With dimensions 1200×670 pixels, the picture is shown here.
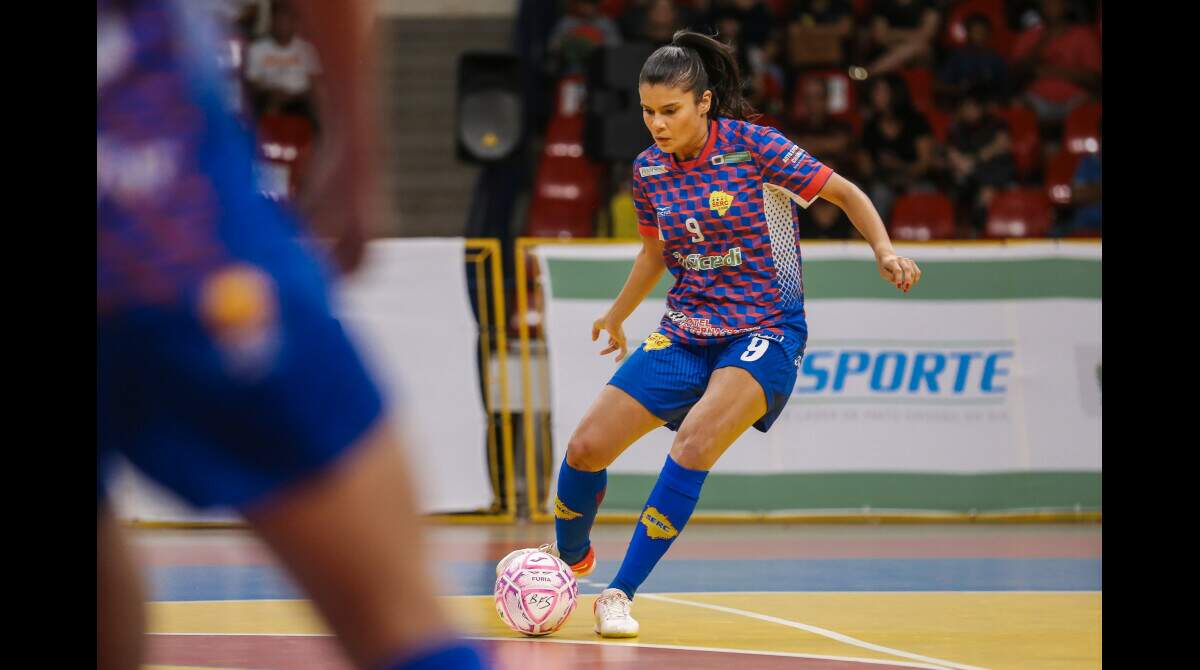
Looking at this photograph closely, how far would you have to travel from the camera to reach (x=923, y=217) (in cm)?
1423

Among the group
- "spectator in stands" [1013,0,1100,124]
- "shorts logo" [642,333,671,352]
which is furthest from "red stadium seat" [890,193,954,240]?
"shorts logo" [642,333,671,352]

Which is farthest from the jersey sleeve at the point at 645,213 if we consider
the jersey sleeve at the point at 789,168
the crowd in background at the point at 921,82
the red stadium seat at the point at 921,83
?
the red stadium seat at the point at 921,83

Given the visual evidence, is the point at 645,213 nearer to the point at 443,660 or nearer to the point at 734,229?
the point at 734,229

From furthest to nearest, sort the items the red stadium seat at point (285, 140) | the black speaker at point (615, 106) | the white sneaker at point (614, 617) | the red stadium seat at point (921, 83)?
the red stadium seat at point (921, 83) < the black speaker at point (615, 106) < the red stadium seat at point (285, 140) < the white sneaker at point (614, 617)

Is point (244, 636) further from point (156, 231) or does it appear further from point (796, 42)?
point (796, 42)

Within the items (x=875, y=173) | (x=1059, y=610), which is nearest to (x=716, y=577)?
(x=1059, y=610)

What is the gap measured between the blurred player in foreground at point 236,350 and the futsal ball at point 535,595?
3.71 m

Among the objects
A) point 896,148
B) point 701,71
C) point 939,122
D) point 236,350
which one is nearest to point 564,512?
point 701,71

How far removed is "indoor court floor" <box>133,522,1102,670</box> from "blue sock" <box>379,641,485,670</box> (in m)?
0.07

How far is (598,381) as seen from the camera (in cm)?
1087

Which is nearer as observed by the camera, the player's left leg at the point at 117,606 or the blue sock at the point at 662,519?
the player's left leg at the point at 117,606

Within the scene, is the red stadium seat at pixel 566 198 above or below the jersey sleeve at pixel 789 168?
above

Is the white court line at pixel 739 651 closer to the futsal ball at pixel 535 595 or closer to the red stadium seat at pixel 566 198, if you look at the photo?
the futsal ball at pixel 535 595

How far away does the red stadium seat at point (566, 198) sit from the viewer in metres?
14.6
